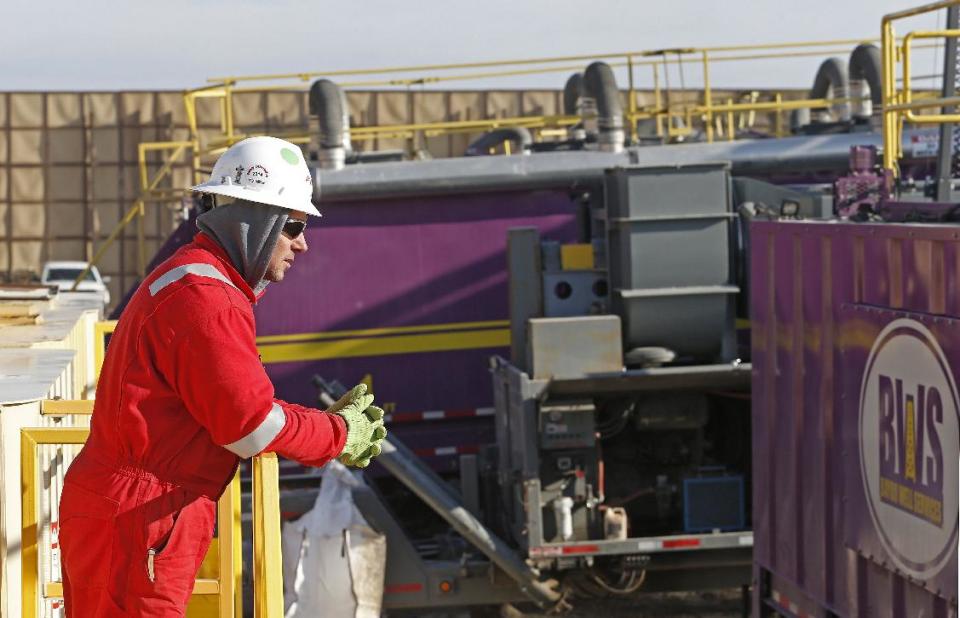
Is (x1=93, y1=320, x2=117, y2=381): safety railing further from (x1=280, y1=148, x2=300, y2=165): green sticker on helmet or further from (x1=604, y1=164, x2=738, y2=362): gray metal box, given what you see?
(x1=280, y1=148, x2=300, y2=165): green sticker on helmet

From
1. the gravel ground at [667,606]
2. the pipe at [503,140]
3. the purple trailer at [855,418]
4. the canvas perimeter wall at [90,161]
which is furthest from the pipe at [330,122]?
the canvas perimeter wall at [90,161]

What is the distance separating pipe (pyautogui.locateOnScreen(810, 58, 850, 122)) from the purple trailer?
25.8 feet

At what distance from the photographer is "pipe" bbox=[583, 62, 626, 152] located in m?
12.8

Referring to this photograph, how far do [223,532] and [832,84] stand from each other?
11972 mm

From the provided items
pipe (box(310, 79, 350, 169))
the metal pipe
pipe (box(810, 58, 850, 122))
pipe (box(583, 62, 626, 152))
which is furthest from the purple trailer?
pipe (box(810, 58, 850, 122))

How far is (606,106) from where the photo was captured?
42.7 ft

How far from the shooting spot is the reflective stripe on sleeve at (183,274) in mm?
4316

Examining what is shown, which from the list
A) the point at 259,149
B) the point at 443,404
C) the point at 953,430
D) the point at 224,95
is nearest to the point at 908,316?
the point at 953,430

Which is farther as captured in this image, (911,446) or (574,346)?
(574,346)

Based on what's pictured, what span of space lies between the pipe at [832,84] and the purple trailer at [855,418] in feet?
25.8

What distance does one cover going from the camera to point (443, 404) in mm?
12266

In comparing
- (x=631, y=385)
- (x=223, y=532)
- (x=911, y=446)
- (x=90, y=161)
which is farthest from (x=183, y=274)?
(x=90, y=161)

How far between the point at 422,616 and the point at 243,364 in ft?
23.2

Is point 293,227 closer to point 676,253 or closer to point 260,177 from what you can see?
point 260,177
